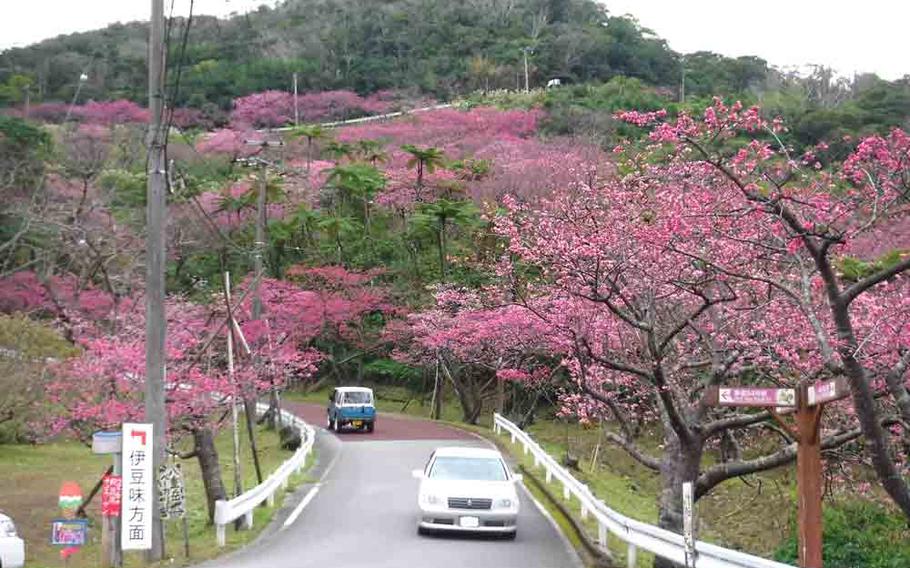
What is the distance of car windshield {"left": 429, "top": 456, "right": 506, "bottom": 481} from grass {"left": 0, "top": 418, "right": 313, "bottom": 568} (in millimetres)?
3238

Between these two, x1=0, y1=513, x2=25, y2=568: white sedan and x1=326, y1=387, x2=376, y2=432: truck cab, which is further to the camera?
x1=326, y1=387, x2=376, y2=432: truck cab

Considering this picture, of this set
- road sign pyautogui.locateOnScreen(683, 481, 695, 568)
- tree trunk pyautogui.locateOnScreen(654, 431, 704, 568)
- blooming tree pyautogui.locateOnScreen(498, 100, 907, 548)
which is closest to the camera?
road sign pyautogui.locateOnScreen(683, 481, 695, 568)

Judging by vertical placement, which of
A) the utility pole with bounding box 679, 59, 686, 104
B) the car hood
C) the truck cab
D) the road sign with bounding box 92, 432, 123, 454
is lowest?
the truck cab

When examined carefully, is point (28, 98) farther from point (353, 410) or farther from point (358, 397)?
point (353, 410)

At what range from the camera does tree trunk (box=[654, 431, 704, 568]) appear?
544 inches

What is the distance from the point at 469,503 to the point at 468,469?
4.00 feet

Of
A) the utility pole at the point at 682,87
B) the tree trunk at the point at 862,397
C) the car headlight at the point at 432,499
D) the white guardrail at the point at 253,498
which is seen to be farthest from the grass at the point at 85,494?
the utility pole at the point at 682,87

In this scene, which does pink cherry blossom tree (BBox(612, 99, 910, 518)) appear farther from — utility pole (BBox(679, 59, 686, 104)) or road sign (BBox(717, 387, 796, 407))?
utility pole (BBox(679, 59, 686, 104))

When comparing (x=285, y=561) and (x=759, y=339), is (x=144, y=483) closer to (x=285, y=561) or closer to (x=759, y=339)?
(x=285, y=561)

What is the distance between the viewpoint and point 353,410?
3578cm

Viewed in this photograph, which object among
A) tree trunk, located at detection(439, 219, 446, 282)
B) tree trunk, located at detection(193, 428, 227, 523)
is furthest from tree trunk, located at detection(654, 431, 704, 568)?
tree trunk, located at detection(439, 219, 446, 282)

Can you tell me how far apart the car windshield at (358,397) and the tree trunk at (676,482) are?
2223cm

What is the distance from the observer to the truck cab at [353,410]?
35812mm

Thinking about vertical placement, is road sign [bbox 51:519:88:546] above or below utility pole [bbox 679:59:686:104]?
below
